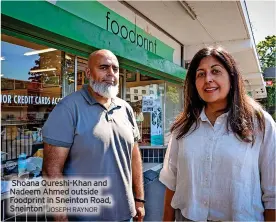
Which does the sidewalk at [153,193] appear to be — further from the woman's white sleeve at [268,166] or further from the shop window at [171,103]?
the woman's white sleeve at [268,166]

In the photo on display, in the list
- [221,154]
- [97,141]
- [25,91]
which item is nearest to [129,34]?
[25,91]

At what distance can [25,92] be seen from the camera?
355 centimetres

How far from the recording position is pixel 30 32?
2.68m

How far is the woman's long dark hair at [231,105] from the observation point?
1521 mm

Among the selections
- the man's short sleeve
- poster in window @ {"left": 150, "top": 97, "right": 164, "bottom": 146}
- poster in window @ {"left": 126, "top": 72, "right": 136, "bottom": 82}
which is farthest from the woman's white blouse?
poster in window @ {"left": 150, "top": 97, "right": 164, "bottom": 146}

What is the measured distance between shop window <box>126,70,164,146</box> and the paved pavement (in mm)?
1126

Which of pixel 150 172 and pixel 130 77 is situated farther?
pixel 130 77

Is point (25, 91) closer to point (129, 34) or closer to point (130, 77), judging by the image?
point (129, 34)

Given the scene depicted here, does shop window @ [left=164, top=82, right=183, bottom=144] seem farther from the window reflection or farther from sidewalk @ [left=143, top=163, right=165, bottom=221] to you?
the window reflection

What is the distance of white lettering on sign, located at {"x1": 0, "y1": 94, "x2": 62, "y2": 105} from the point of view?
10.8 ft

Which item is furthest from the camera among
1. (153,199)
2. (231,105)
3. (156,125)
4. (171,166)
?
(156,125)

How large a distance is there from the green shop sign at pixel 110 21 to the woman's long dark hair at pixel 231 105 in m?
2.52

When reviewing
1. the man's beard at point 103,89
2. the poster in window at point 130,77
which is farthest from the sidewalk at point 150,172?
the man's beard at point 103,89

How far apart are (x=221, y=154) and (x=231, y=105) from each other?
326 millimetres
